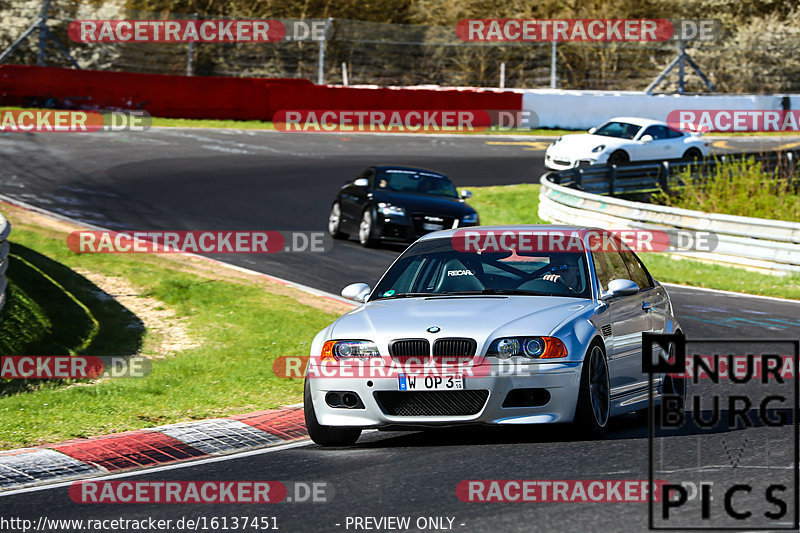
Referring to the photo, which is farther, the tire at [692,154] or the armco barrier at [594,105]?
the armco barrier at [594,105]

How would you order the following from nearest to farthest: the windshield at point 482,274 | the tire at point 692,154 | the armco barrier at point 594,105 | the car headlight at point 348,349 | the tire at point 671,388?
the car headlight at point 348,349 → the windshield at point 482,274 → the tire at point 671,388 → the tire at point 692,154 → the armco barrier at point 594,105

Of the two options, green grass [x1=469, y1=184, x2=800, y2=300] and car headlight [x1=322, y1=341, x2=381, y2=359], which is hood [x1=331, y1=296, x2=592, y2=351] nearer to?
car headlight [x1=322, y1=341, x2=381, y2=359]

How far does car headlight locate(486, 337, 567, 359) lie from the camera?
7742mm

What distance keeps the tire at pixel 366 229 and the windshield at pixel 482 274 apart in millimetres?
11183

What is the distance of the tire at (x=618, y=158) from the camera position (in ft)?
97.2

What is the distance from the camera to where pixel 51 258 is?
59.4 ft

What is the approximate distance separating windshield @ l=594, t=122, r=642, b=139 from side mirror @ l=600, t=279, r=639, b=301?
73.7 feet

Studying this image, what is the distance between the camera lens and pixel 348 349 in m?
8.05

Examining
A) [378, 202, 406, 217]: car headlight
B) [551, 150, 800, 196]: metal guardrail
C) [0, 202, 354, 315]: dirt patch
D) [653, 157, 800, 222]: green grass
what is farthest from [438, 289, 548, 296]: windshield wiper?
[551, 150, 800, 196]: metal guardrail

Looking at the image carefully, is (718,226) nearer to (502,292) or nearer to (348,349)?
(502,292)

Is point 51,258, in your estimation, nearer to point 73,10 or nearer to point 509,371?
point 509,371

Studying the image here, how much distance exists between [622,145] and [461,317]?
22626 mm

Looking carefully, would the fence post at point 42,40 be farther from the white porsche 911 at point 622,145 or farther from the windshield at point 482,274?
Result: the windshield at point 482,274

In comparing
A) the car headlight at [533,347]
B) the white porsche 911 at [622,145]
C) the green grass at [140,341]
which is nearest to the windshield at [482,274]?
the car headlight at [533,347]
